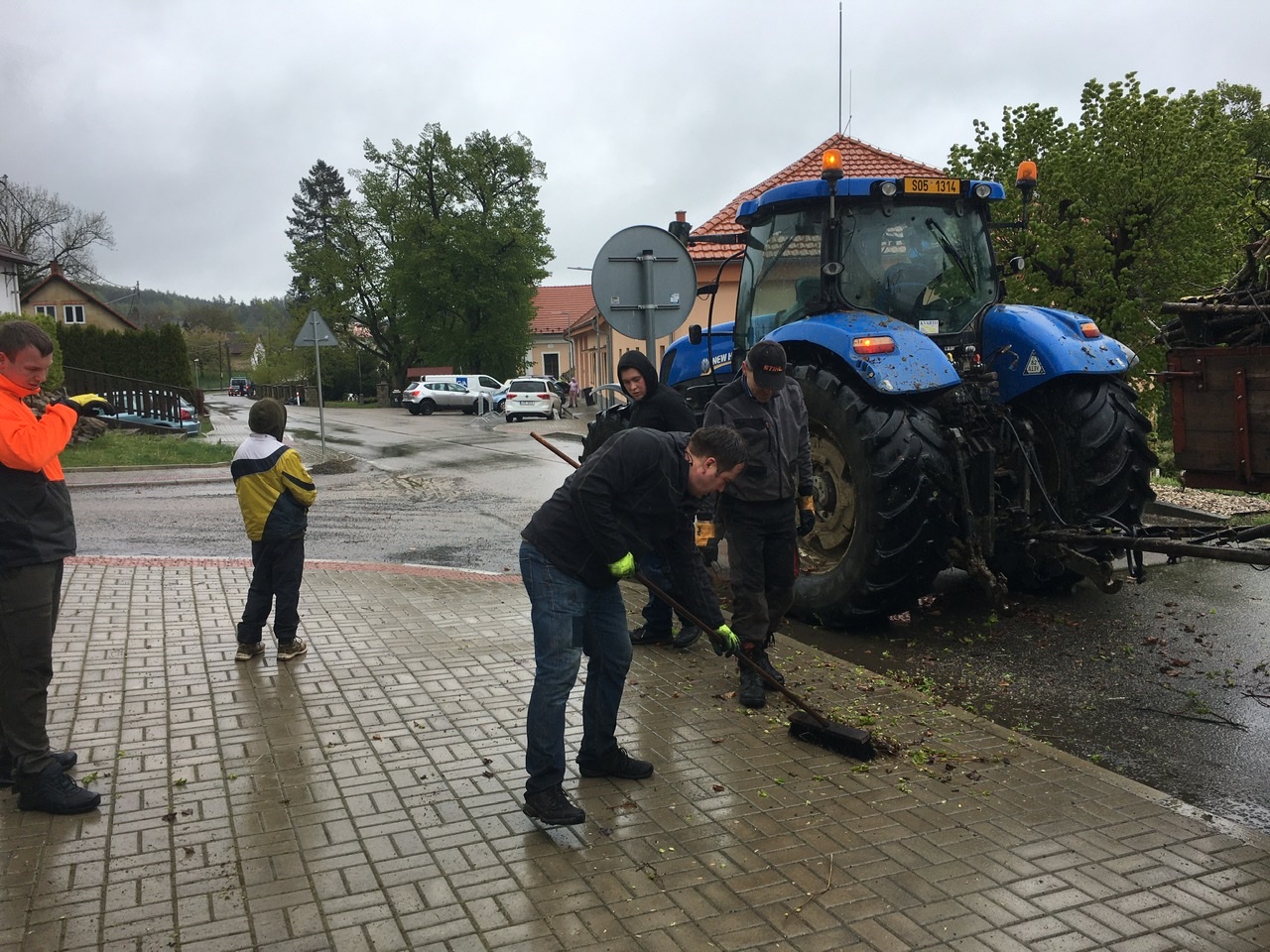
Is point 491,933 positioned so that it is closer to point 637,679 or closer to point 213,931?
point 213,931

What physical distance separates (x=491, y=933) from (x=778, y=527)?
9.48 ft

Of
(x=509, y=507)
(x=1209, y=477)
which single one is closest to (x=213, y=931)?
(x=1209, y=477)

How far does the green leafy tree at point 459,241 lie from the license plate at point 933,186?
46.2 m

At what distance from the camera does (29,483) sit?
4.10 meters

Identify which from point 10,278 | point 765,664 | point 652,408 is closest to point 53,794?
point 765,664

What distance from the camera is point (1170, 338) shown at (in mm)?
5355

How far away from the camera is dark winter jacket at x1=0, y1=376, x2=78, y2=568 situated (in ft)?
13.0

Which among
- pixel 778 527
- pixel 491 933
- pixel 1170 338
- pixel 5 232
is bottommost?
pixel 491 933

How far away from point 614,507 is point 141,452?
17679 mm

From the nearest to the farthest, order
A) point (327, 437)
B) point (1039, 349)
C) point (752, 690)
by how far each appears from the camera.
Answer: point (752, 690)
point (1039, 349)
point (327, 437)

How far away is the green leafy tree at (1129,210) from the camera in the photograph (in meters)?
13.3

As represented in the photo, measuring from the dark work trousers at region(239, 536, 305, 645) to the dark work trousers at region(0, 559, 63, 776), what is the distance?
201 centimetres

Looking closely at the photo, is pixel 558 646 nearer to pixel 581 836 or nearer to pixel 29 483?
pixel 581 836

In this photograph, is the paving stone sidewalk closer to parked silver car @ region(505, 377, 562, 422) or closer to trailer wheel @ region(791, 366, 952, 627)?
trailer wheel @ region(791, 366, 952, 627)
